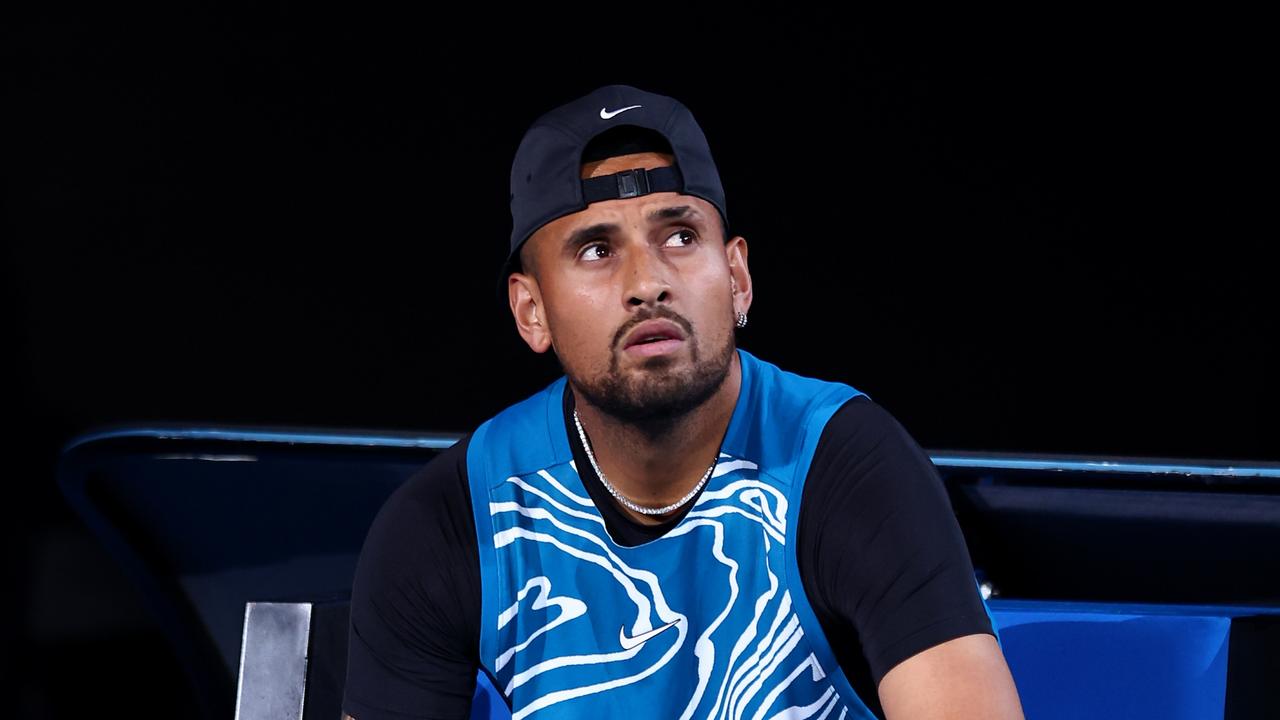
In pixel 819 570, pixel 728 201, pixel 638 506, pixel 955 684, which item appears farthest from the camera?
pixel 728 201

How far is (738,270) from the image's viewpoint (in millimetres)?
1402

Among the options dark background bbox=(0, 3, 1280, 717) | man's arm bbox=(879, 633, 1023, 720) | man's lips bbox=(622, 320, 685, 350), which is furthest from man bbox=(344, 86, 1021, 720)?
dark background bbox=(0, 3, 1280, 717)

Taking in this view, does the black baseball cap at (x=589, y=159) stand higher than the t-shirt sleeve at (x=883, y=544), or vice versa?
the black baseball cap at (x=589, y=159)

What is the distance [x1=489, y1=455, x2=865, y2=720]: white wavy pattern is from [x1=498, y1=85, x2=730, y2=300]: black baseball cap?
0.27 metres

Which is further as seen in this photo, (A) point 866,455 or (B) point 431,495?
(B) point 431,495

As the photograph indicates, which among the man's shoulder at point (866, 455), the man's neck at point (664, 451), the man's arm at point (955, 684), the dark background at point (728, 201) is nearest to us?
the man's arm at point (955, 684)

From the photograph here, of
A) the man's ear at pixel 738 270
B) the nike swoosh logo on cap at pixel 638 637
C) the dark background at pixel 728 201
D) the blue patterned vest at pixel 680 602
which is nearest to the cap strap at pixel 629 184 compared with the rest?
the man's ear at pixel 738 270

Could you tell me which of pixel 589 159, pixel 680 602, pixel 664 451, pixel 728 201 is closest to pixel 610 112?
pixel 589 159

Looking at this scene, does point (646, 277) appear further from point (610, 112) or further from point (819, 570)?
point (819, 570)

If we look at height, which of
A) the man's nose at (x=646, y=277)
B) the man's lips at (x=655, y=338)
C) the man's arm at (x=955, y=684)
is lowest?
the man's arm at (x=955, y=684)

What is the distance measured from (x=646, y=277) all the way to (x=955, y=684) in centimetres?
45

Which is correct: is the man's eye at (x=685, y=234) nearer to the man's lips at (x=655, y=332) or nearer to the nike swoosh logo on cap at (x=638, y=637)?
the man's lips at (x=655, y=332)

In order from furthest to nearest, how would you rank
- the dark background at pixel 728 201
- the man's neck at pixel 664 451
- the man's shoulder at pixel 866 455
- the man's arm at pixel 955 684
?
the dark background at pixel 728 201 < the man's neck at pixel 664 451 < the man's shoulder at pixel 866 455 < the man's arm at pixel 955 684

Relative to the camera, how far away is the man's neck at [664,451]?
131 centimetres
